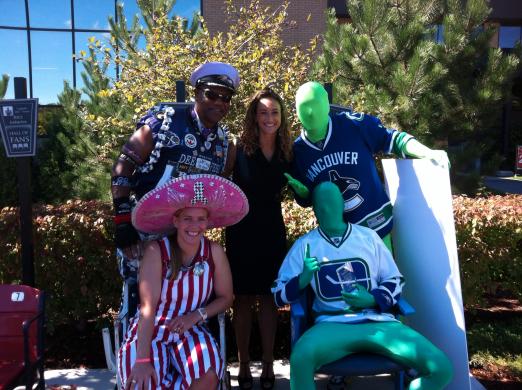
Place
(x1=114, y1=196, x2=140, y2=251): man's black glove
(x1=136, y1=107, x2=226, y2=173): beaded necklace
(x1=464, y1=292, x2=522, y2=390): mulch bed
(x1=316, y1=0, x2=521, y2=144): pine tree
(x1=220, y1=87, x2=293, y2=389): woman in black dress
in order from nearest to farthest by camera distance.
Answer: (x1=114, y1=196, x2=140, y2=251): man's black glove
(x1=136, y1=107, x2=226, y2=173): beaded necklace
(x1=220, y1=87, x2=293, y2=389): woman in black dress
(x1=464, y1=292, x2=522, y2=390): mulch bed
(x1=316, y1=0, x2=521, y2=144): pine tree

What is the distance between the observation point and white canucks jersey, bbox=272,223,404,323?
2.32m

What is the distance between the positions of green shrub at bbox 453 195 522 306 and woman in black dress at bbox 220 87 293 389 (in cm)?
165

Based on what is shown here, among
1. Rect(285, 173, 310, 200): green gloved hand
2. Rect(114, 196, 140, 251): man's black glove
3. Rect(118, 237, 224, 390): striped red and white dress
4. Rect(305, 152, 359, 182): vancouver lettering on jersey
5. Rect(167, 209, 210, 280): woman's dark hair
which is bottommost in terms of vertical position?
Rect(118, 237, 224, 390): striped red and white dress

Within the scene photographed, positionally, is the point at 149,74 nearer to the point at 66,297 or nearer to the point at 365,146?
the point at 66,297

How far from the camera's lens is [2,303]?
2375 mm

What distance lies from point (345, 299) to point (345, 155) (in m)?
0.81

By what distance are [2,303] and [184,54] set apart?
3.32 metres

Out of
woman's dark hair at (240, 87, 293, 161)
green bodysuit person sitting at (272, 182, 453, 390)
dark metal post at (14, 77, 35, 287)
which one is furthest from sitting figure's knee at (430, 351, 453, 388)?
dark metal post at (14, 77, 35, 287)

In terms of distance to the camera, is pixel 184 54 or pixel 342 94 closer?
pixel 184 54

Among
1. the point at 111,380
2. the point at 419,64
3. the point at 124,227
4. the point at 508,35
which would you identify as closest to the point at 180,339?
the point at 124,227

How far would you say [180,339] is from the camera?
217 cm

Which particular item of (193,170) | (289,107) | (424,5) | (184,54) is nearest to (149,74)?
(184,54)

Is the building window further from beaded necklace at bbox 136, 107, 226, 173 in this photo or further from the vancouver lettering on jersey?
beaded necklace at bbox 136, 107, 226, 173

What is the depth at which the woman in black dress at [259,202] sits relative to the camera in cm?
262
